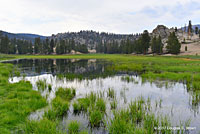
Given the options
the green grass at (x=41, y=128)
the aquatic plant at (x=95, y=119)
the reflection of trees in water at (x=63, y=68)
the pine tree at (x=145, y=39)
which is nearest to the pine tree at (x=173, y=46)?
the pine tree at (x=145, y=39)

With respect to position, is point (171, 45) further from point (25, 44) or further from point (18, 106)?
point (25, 44)

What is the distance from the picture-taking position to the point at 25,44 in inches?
6654

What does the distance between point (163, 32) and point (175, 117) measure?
8517 inches

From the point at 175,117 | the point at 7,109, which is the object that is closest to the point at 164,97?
the point at 175,117

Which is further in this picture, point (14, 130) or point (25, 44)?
point (25, 44)

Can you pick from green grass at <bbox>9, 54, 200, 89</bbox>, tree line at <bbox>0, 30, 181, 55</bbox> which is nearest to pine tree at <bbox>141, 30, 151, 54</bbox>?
tree line at <bbox>0, 30, 181, 55</bbox>

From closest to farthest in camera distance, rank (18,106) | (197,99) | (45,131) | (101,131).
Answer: (45,131) → (101,131) → (18,106) → (197,99)

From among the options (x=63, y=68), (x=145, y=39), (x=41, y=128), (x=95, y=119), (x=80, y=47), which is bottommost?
(x=95, y=119)

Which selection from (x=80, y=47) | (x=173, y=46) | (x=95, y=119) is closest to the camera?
(x=95, y=119)

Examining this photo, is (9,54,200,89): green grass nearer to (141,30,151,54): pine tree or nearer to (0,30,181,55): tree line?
(141,30,151,54): pine tree

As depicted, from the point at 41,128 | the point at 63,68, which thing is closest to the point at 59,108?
the point at 41,128

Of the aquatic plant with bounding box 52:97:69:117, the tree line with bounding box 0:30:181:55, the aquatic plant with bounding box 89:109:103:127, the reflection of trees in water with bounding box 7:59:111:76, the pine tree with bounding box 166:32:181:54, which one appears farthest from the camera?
the tree line with bounding box 0:30:181:55

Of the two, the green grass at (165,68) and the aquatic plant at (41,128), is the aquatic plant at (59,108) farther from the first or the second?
the green grass at (165,68)

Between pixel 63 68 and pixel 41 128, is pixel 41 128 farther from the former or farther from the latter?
pixel 63 68
